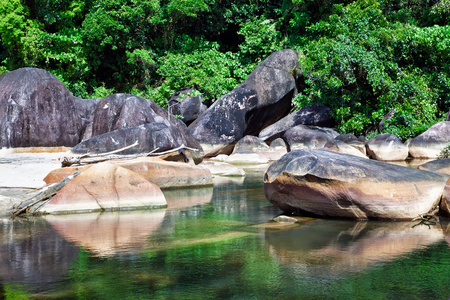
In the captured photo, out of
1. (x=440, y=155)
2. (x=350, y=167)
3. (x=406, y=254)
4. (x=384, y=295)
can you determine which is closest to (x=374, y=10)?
(x=440, y=155)

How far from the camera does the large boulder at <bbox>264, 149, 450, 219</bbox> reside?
7.14 m

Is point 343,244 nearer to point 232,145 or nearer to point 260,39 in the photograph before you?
point 232,145

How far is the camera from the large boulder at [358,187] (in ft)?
23.4

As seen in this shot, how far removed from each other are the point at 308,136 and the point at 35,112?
1043 cm

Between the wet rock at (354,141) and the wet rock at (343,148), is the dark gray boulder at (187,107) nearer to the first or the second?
the wet rock at (354,141)

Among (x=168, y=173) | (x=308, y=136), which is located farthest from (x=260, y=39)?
(x=168, y=173)

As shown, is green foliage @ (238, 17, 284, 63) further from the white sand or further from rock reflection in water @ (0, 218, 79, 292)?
rock reflection in water @ (0, 218, 79, 292)

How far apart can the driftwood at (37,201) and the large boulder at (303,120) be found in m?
14.3

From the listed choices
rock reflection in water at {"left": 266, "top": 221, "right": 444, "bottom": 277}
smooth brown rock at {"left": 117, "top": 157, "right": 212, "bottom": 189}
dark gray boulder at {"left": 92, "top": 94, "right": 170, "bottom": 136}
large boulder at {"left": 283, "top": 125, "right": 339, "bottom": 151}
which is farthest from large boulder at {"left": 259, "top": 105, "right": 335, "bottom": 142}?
rock reflection in water at {"left": 266, "top": 221, "right": 444, "bottom": 277}

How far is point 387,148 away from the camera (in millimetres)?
18375

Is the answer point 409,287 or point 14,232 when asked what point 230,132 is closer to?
point 14,232

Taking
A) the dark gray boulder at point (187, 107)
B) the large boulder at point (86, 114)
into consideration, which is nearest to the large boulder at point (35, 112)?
the large boulder at point (86, 114)

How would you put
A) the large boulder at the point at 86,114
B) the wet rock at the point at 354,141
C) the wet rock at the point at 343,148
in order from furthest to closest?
the wet rock at the point at 354,141 < the wet rock at the point at 343,148 < the large boulder at the point at 86,114

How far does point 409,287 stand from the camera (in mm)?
4535
